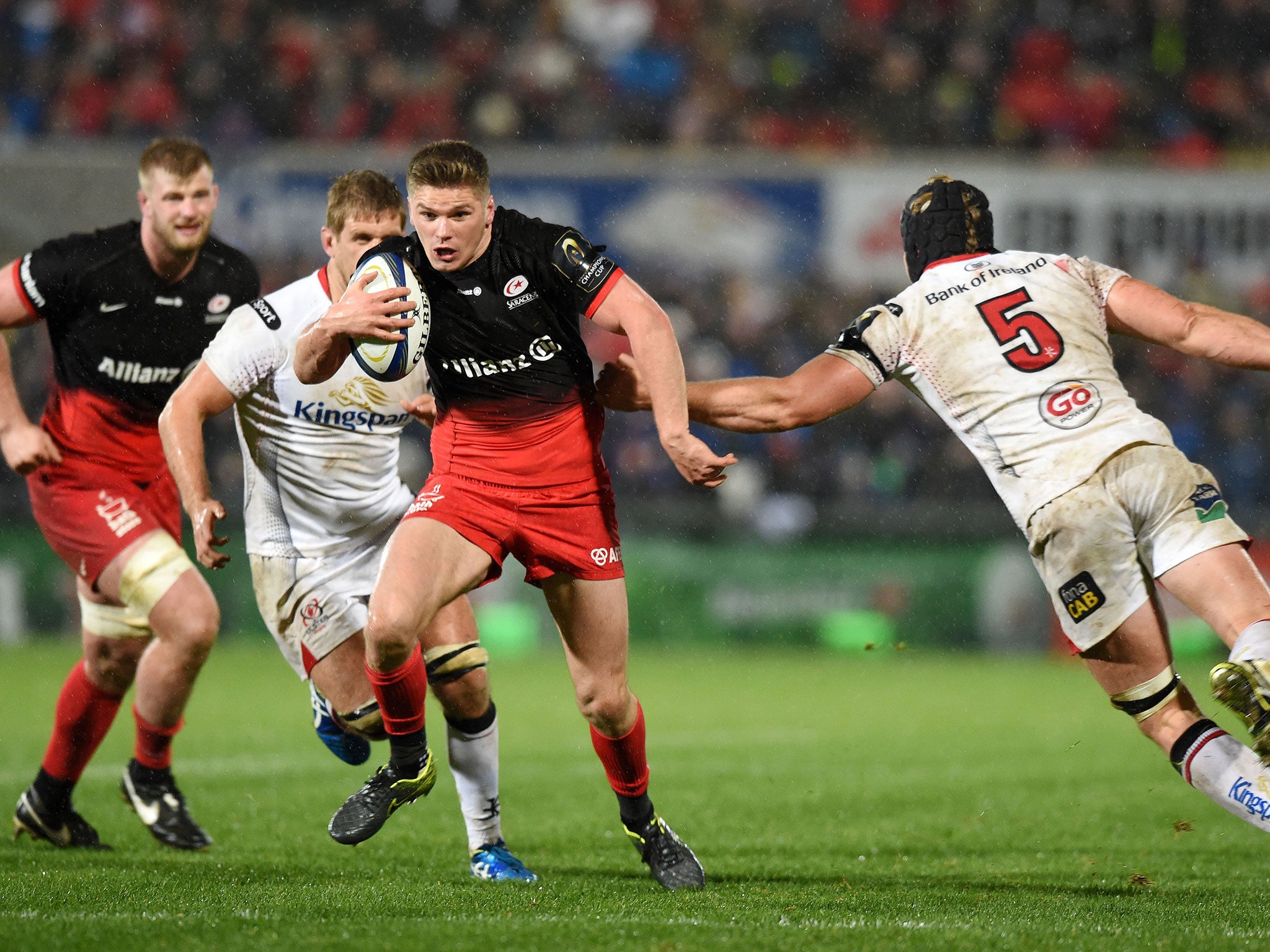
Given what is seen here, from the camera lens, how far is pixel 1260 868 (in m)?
6.00

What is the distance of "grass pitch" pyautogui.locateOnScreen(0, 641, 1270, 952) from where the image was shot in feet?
14.9

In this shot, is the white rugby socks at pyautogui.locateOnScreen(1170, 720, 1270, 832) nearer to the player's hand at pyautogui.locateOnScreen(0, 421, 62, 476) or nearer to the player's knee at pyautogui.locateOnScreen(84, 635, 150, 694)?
the player's knee at pyautogui.locateOnScreen(84, 635, 150, 694)

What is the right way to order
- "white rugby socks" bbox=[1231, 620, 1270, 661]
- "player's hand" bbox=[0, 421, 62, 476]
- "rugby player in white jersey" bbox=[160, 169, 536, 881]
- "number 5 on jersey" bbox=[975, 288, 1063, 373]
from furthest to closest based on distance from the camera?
"player's hand" bbox=[0, 421, 62, 476], "rugby player in white jersey" bbox=[160, 169, 536, 881], "number 5 on jersey" bbox=[975, 288, 1063, 373], "white rugby socks" bbox=[1231, 620, 1270, 661]

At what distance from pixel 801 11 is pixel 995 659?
9336 mm

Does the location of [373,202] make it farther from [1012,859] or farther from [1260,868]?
[1260,868]

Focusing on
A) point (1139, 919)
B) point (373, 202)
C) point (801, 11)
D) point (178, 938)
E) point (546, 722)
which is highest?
point (801, 11)

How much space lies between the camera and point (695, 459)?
4859mm

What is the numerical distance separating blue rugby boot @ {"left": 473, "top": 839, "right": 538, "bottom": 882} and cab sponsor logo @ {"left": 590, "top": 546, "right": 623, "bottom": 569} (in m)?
1.23

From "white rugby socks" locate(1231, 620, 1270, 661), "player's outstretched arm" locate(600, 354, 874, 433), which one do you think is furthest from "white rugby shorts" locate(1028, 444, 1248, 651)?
"player's outstretched arm" locate(600, 354, 874, 433)

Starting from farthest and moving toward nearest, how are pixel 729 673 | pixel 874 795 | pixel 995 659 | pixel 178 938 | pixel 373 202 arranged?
pixel 995 659 → pixel 729 673 → pixel 874 795 → pixel 373 202 → pixel 178 938

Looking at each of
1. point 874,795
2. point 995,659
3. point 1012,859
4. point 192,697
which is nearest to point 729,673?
point 995,659

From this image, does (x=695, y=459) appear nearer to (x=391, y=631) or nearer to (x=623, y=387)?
(x=623, y=387)

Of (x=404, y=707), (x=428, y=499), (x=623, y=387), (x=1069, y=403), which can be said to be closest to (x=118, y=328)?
(x=428, y=499)

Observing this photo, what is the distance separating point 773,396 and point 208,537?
202 cm
